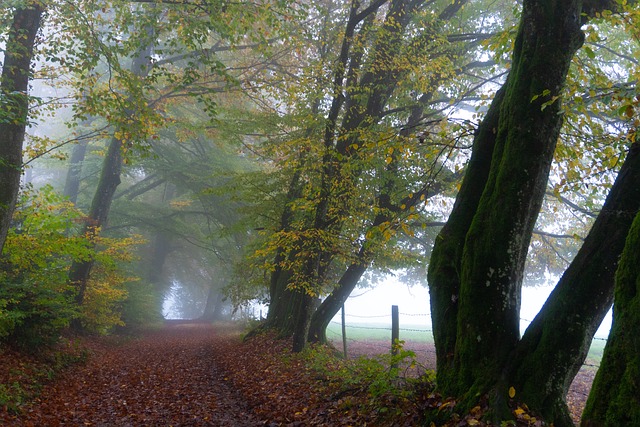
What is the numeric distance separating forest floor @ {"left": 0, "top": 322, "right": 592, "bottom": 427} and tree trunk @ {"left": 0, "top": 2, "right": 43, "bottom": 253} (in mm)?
2808

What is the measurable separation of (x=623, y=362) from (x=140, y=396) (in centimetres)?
786

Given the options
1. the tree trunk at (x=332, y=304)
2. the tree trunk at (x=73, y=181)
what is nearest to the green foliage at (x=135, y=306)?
the tree trunk at (x=73, y=181)

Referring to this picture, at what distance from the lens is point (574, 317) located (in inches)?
175

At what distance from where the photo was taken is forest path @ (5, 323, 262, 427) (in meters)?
6.88

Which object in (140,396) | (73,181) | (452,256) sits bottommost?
(140,396)

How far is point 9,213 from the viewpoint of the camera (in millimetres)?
8070

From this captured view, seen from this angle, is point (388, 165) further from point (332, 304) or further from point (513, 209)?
point (513, 209)

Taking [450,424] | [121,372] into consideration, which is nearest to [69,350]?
[121,372]

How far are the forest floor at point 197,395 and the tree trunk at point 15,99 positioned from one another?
9.21 feet

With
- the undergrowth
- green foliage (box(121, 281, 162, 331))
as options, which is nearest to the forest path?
the undergrowth

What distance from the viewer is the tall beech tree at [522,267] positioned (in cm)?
Result: 447

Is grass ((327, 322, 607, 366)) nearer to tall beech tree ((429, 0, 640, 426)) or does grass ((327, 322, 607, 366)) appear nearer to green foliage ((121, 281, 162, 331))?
tall beech tree ((429, 0, 640, 426))

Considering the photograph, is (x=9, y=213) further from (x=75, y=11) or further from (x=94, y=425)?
(x=75, y=11)

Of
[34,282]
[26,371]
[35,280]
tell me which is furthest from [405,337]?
[26,371]
